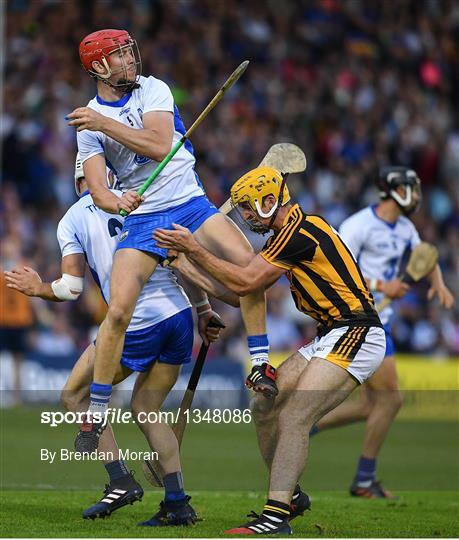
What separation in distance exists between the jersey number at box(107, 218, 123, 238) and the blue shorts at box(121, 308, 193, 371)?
27.0 inches

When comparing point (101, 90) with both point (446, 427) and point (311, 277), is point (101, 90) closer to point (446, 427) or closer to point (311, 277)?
point (311, 277)

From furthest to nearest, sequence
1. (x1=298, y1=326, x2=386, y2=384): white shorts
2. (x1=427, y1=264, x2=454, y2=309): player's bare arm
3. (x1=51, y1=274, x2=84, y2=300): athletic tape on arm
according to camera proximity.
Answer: (x1=427, y1=264, x2=454, y2=309): player's bare arm → (x1=51, y1=274, x2=84, y2=300): athletic tape on arm → (x1=298, y1=326, x2=386, y2=384): white shorts

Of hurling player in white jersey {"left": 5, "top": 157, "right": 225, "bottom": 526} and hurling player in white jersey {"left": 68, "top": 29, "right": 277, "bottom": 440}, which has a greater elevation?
hurling player in white jersey {"left": 68, "top": 29, "right": 277, "bottom": 440}

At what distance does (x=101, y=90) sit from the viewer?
852 cm

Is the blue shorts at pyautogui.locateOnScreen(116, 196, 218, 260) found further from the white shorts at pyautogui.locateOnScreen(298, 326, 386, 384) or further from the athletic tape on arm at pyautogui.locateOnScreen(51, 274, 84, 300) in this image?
the white shorts at pyautogui.locateOnScreen(298, 326, 386, 384)

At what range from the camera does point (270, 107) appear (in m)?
20.7

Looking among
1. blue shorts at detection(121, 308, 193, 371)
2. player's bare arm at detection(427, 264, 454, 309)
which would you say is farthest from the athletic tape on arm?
player's bare arm at detection(427, 264, 454, 309)

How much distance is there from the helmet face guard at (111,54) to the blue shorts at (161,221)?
83 cm

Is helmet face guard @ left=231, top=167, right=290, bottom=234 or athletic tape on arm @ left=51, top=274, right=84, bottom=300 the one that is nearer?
helmet face guard @ left=231, top=167, right=290, bottom=234

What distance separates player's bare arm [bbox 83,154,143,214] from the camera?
318 inches

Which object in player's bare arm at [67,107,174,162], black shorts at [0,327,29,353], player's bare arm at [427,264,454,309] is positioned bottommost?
black shorts at [0,327,29,353]

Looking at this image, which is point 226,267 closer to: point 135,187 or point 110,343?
point 110,343

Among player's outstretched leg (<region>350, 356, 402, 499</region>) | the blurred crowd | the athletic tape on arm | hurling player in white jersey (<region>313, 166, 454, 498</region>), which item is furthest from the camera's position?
the blurred crowd

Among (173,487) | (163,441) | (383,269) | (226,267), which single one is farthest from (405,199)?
(173,487)
